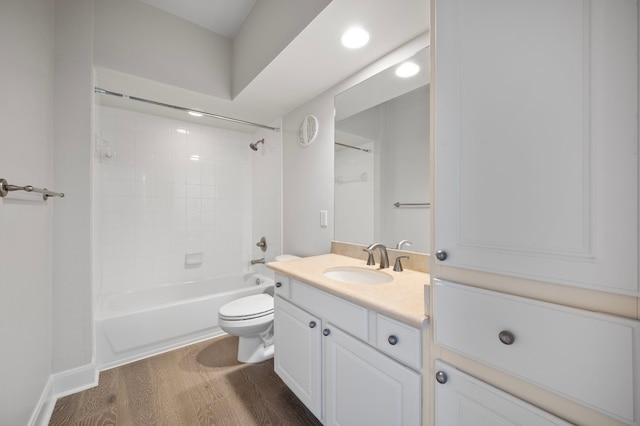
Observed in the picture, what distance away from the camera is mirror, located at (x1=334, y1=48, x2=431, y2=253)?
52.8 inches

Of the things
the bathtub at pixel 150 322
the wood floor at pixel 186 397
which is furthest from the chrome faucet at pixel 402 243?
the bathtub at pixel 150 322

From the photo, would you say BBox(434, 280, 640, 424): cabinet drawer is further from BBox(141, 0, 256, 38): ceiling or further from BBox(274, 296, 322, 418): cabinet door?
BBox(141, 0, 256, 38): ceiling

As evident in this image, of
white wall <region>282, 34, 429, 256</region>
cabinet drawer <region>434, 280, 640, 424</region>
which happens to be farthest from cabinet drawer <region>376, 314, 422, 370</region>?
white wall <region>282, 34, 429, 256</region>

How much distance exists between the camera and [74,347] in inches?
62.6

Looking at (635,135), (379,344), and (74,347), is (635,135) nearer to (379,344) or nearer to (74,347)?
(379,344)

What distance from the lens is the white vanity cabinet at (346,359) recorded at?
2.68ft

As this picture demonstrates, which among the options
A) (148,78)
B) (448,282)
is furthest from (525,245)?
(148,78)

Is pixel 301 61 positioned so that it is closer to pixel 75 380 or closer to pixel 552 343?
pixel 552 343

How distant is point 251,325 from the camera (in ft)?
5.73

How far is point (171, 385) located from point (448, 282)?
1.92 m

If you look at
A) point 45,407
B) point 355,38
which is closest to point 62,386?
point 45,407

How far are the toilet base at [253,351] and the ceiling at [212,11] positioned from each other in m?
2.57

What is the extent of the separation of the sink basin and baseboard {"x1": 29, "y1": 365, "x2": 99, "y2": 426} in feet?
5.71

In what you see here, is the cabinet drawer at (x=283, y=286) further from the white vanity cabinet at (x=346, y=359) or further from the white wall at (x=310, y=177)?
the white wall at (x=310, y=177)
